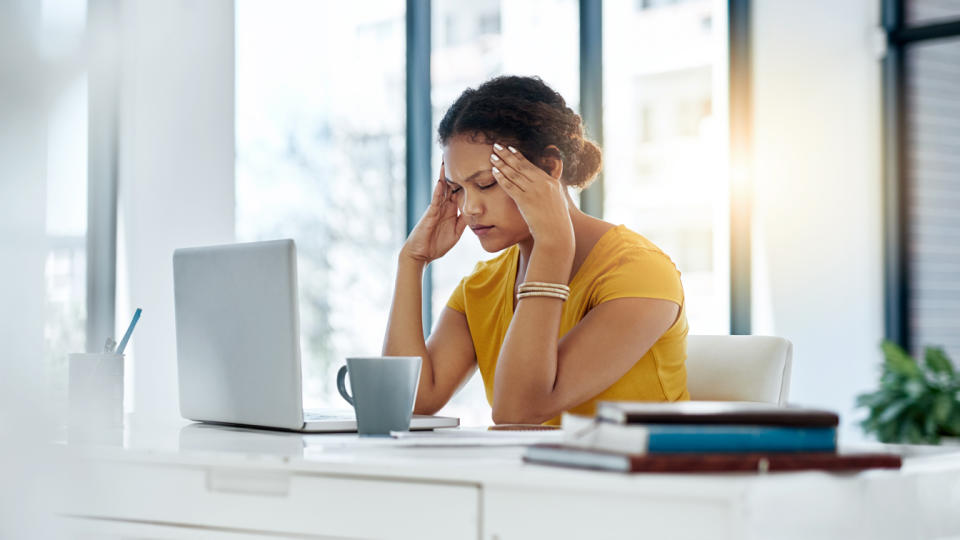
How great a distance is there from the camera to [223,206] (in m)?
2.91

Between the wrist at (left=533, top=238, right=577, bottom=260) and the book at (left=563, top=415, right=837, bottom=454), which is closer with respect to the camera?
the book at (left=563, top=415, right=837, bottom=454)

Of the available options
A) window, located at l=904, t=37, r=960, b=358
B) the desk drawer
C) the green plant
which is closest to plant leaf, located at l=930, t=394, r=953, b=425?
the green plant

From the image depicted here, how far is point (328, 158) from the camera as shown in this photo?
3.81 metres

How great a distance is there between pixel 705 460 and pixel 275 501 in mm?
413

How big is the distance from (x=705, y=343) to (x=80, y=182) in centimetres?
173

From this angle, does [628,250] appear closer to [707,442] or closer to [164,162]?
[707,442]

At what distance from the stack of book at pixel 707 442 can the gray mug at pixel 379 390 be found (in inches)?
15.4

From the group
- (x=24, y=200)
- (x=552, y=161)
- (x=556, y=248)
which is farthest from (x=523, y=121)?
(x=24, y=200)

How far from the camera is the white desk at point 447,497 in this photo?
716 mm

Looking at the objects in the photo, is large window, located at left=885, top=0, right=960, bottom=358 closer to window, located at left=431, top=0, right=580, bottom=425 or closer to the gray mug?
window, located at left=431, top=0, right=580, bottom=425

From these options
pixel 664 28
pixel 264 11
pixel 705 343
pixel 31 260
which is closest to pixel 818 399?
pixel 664 28

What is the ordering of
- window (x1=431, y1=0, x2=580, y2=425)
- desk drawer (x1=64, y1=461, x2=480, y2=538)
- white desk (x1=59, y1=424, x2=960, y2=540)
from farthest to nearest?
window (x1=431, y1=0, x2=580, y2=425), desk drawer (x1=64, y1=461, x2=480, y2=538), white desk (x1=59, y1=424, x2=960, y2=540)

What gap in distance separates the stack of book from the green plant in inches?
113

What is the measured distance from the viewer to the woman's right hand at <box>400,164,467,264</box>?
1.86 metres
